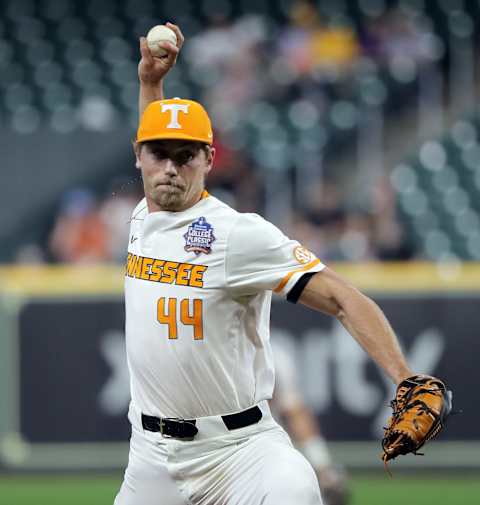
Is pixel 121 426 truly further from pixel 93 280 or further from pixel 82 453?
pixel 93 280

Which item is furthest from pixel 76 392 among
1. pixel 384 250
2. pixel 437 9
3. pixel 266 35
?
pixel 437 9

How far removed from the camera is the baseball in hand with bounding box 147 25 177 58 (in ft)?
16.3

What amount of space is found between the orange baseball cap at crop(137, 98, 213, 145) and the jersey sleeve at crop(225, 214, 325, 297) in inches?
14.4

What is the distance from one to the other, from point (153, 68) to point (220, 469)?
1.73 meters

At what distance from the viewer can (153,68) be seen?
5.12 meters

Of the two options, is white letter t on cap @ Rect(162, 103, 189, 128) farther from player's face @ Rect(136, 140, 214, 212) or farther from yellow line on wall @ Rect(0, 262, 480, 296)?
yellow line on wall @ Rect(0, 262, 480, 296)

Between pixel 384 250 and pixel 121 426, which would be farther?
pixel 384 250

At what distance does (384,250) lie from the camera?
35.0ft

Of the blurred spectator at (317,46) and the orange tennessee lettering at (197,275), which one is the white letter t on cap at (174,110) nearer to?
the orange tennessee lettering at (197,275)

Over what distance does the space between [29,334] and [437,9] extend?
6.42 meters

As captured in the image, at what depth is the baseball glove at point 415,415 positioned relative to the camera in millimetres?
3756

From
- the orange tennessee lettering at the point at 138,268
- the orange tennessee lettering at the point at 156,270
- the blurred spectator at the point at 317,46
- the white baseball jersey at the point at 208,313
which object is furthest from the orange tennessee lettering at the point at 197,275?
the blurred spectator at the point at 317,46

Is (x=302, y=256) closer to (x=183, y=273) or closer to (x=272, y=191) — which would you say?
(x=183, y=273)

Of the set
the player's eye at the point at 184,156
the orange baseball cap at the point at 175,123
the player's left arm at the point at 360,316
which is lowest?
the player's left arm at the point at 360,316
